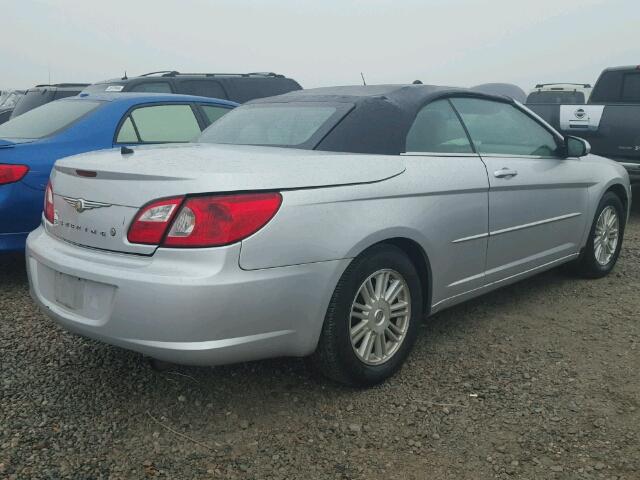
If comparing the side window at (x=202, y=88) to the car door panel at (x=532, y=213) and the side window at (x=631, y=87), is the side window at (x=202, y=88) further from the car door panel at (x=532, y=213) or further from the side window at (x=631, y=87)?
the car door panel at (x=532, y=213)

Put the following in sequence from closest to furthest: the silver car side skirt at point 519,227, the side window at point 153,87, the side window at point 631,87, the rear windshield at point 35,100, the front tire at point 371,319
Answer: the front tire at point 371,319 < the silver car side skirt at point 519,227 < the rear windshield at point 35,100 < the side window at point 153,87 < the side window at point 631,87

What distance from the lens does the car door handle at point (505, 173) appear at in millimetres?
3771

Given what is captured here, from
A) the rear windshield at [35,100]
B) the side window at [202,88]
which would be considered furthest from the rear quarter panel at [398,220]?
the rear windshield at [35,100]

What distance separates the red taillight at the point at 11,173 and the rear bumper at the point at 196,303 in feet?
6.44

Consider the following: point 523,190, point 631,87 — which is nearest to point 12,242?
point 523,190

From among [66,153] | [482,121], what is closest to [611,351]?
[482,121]

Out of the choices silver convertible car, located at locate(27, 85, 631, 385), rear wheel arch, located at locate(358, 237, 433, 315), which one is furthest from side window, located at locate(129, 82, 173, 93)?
rear wheel arch, located at locate(358, 237, 433, 315)

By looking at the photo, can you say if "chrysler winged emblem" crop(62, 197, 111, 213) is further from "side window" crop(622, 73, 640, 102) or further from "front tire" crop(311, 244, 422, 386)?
"side window" crop(622, 73, 640, 102)

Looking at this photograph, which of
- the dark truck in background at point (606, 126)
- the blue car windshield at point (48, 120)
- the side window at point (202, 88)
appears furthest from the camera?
the side window at point (202, 88)

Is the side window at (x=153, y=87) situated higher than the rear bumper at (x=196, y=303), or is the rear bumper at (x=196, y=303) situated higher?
the side window at (x=153, y=87)

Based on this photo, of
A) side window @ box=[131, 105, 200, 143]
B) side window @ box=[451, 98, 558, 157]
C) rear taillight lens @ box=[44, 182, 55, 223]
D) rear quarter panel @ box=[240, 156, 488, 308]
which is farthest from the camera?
side window @ box=[131, 105, 200, 143]

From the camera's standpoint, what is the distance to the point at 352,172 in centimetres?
299

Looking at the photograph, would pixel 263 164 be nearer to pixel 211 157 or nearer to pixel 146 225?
pixel 211 157

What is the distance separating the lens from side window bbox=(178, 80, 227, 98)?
9.00 metres
